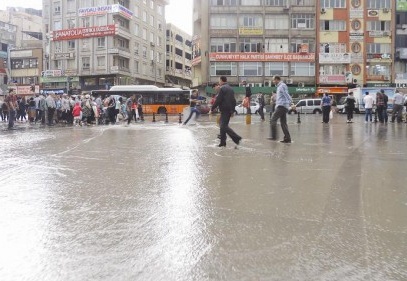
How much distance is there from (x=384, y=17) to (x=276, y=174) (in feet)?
196

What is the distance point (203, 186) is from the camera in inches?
223

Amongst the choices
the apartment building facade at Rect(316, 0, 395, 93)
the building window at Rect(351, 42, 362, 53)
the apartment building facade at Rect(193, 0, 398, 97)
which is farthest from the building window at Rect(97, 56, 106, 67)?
the building window at Rect(351, 42, 362, 53)

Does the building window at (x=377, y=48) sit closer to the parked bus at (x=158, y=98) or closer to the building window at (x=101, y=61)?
the parked bus at (x=158, y=98)

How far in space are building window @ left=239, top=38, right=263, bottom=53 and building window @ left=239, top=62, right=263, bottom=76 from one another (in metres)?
1.83

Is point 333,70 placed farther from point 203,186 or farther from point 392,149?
point 203,186

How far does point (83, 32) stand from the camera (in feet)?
213

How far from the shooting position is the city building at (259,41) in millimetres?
59656

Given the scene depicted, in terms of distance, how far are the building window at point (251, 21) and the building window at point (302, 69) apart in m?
6.96

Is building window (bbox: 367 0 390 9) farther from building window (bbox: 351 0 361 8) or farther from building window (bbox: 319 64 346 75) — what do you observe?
building window (bbox: 319 64 346 75)

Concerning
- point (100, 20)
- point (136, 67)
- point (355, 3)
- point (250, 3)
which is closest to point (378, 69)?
point (355, 3)

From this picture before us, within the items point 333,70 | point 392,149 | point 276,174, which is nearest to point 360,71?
point 333,70

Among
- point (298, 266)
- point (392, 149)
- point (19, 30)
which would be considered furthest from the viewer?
point (19, 30)

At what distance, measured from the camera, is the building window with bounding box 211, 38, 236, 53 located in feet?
197

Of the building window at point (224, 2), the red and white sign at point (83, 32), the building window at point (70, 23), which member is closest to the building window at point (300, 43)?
the building window at point (224, 2)
